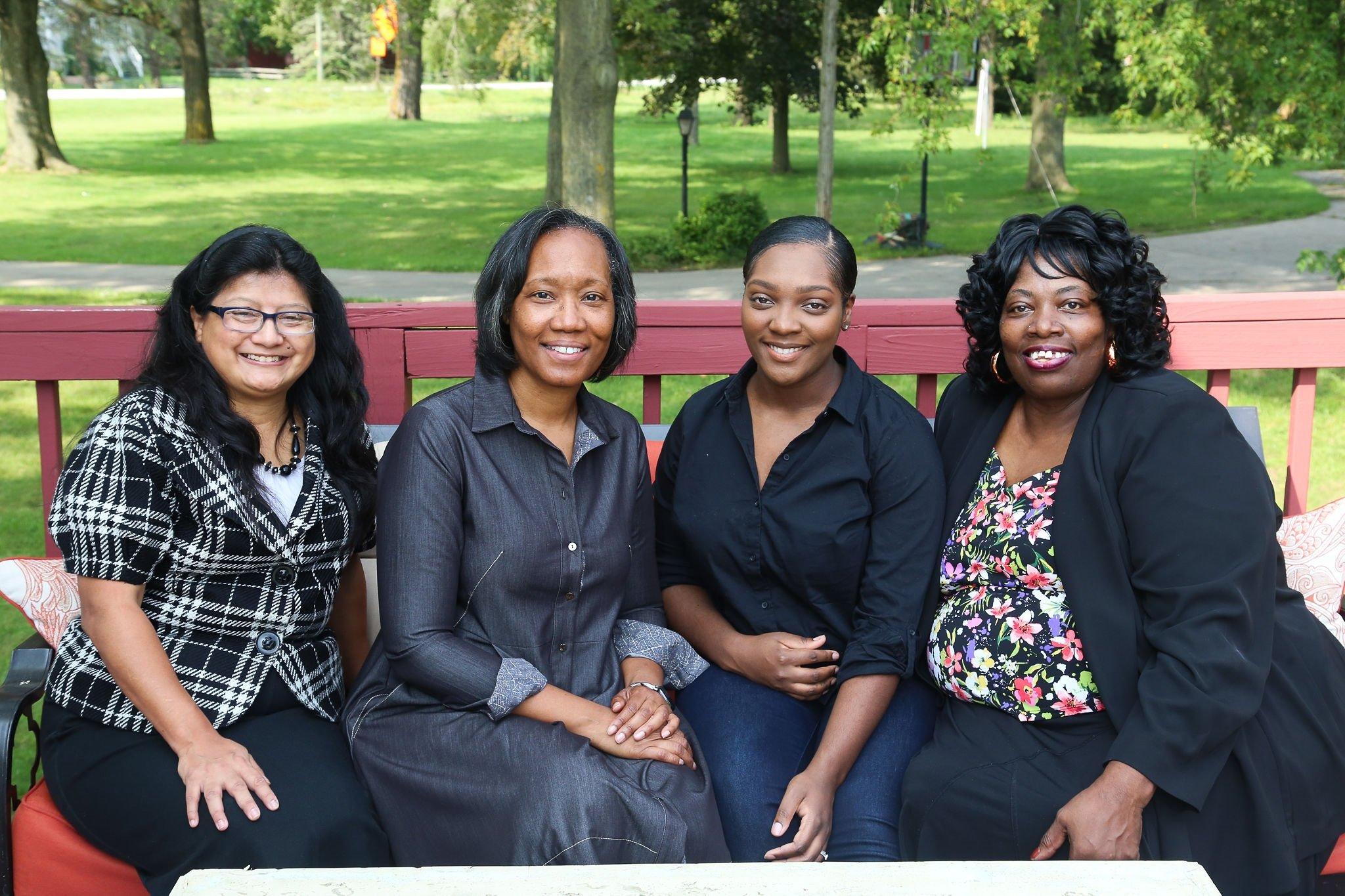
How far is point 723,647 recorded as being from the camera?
10.2 feet

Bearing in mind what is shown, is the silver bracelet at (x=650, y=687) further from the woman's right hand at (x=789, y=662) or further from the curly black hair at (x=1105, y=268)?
the curly black hair at (x=1105, y=268)

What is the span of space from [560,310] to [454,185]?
70.3 feet

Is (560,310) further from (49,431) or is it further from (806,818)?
(49,431)

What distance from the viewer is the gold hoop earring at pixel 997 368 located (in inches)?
120

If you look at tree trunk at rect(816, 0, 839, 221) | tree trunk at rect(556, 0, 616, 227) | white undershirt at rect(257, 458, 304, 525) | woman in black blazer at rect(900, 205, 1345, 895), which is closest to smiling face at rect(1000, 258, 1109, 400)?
woman in black blazer at rect(900, 205, 1345, 895)

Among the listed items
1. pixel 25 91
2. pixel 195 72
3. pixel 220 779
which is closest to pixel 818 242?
pixel 220 779

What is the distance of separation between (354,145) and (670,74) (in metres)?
13.4

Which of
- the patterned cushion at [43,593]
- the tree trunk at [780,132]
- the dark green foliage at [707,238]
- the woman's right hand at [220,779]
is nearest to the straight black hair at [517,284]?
the woman's right hand at [220,779]

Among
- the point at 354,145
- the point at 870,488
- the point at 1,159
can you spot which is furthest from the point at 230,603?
the point at 354,145

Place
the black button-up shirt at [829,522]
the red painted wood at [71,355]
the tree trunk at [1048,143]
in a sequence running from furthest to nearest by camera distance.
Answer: the tree trunk at [1048,143] → the red painted wood at [71,355] → the black button-up shirt at [829,522]

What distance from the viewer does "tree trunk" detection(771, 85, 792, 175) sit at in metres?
24.0

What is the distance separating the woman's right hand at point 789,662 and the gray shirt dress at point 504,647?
198 millimetres

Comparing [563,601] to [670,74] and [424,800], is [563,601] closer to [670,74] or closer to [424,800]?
[424,800]

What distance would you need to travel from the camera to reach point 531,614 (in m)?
2.87
